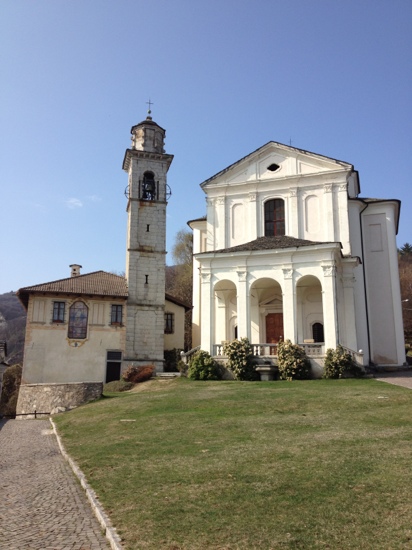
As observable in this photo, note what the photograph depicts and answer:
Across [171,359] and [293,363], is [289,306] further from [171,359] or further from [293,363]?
[171,359]

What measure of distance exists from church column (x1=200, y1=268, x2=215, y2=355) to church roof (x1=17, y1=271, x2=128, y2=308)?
26.1 ft

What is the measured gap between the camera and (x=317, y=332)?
93.9 feet

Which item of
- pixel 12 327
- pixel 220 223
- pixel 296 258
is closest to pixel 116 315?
pixel 220 223

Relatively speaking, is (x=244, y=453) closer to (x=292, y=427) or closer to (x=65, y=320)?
(x=292, y=427)

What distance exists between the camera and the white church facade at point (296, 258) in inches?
1023

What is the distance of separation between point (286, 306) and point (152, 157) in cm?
1724

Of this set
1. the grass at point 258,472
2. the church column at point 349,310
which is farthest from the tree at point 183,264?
the grass at point 258,472

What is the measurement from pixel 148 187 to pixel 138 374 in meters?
14.4

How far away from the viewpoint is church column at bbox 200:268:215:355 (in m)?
25.8

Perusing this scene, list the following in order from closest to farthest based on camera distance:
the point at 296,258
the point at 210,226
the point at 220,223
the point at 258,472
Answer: the point at 258,472 → the point at 296,258 → the point at 220,223 → the point at 210,226

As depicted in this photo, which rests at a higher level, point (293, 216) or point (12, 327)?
point (293, 216)

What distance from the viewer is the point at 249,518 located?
582 centimetres

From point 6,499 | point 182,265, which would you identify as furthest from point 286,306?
point 182,265

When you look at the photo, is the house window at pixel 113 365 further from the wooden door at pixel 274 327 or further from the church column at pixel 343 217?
the church column at pixel 343 217
